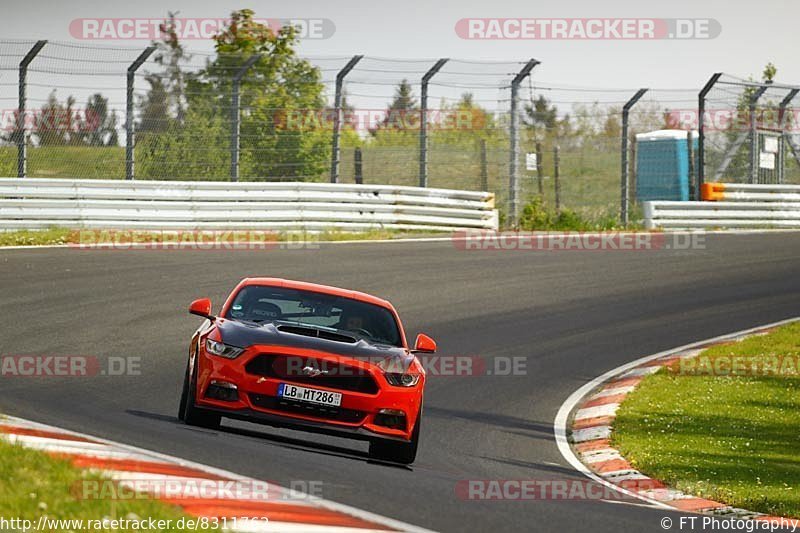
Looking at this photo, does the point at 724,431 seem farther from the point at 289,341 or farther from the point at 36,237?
the point at 36,237

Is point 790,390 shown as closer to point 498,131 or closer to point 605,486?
point 605,486

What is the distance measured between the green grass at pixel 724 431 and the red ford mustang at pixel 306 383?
2309mm

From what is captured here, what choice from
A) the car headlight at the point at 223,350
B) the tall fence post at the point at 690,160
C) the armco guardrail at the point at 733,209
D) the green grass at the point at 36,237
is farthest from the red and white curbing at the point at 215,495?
the tall fence post at the point at 690,160

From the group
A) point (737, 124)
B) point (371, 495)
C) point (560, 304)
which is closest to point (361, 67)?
point (560, 304)

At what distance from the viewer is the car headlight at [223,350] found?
383 inches

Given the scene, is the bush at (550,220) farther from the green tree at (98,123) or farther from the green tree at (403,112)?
the green tree at (98,123)

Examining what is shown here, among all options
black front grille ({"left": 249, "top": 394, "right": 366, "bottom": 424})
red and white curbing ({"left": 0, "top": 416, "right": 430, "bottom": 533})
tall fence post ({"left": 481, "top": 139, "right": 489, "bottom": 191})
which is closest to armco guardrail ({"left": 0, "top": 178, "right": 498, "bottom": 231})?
tall fence post ({"left": 481, "top": 139, "right": 489, "bottom": 191})

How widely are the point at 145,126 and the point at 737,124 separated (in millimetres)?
13992

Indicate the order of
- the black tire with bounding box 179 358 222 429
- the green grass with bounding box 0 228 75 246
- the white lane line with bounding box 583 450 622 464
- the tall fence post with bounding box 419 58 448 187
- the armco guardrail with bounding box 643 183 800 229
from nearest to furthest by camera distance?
the black tire with bounding box 179 358 222 429 → the white lane line with bounding box 583 450 622 464 → the green grass with bounding box 0 228 75 246 → the tall fence post with bounding box 419 58 448 187 → the armco guardrail with bounding box 643 183 800 229

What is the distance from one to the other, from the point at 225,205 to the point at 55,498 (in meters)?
17.4

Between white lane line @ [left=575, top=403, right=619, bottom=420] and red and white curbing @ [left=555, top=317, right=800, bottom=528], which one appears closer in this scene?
red and white curbing @ [left=555, top=317, right=800, bottom=528]

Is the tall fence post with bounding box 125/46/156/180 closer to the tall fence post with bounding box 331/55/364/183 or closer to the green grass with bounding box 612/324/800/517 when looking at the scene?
the tall fence post with bounding box 331/55/364/183

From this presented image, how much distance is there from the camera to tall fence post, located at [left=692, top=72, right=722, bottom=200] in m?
28.6

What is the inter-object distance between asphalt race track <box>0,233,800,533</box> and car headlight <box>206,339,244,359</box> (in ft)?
1.96
